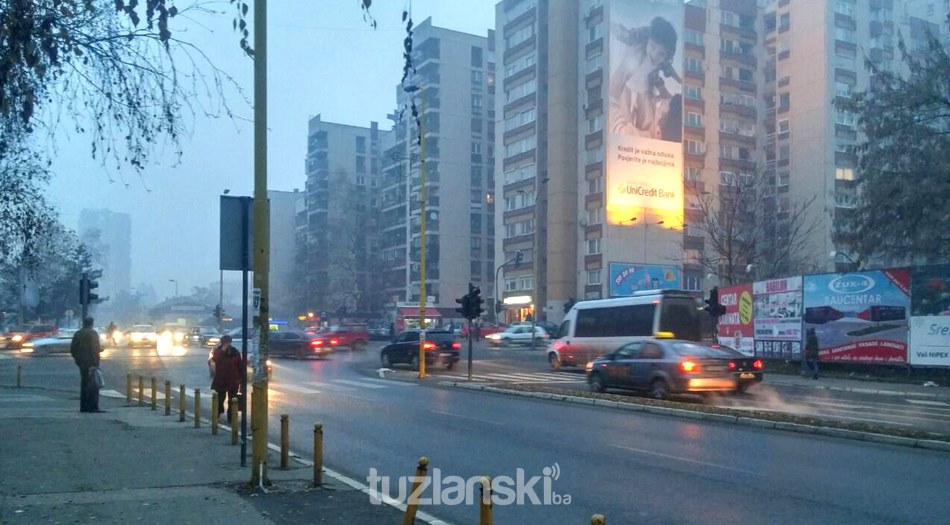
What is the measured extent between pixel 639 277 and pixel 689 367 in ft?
143

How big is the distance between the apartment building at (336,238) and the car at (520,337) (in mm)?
28518

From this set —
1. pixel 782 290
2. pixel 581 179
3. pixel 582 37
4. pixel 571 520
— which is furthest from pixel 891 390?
pixel 582 37

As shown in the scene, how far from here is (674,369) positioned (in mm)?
19141

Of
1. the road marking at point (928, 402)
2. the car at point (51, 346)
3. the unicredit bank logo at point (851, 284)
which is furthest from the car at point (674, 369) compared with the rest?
the car at point (51, 346)

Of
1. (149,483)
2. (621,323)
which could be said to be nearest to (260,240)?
(149,483)

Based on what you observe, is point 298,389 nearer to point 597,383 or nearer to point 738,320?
point 597,383

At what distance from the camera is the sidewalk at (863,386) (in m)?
23.1

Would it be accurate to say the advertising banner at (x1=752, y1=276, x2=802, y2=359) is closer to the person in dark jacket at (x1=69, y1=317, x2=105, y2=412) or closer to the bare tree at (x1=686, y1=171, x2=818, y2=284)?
the bare tree at (x1=686, y1=171, x2=818, y2=284)

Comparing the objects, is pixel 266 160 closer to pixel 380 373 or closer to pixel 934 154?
pixel 380 373

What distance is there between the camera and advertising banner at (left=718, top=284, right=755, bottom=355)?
33.2 m

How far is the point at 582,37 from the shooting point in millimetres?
68312

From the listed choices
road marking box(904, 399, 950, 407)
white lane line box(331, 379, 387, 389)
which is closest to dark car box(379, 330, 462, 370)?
white lane line box(331, 379, 387, 389)

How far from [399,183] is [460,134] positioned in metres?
9.17

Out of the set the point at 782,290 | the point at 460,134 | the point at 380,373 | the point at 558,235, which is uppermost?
the point at 460,134
